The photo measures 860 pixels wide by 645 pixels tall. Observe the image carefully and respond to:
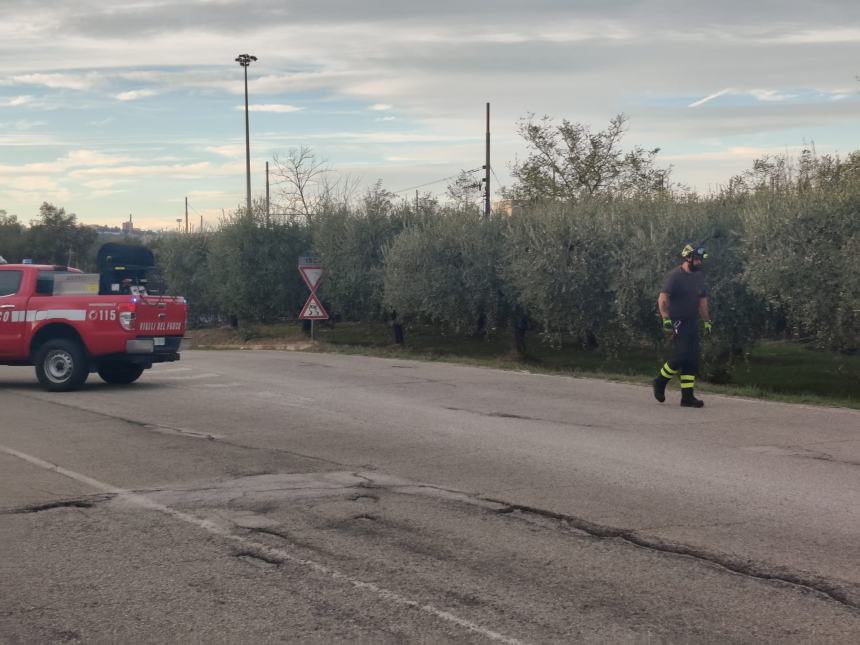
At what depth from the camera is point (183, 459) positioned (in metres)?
9.15

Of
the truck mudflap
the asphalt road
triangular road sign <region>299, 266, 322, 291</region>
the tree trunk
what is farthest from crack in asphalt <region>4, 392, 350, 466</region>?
the tree trunk

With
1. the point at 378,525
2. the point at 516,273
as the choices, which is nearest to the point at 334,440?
the point at 378,525

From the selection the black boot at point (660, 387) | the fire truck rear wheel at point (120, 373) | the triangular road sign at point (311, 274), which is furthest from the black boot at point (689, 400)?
the triangular road sign at point (311, 274)

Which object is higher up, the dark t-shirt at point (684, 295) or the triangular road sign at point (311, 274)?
the triangular road sign at point (311, 274)

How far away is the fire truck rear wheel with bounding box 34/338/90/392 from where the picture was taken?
1435 centimetres

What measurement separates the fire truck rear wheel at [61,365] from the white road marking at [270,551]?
17.6 feet

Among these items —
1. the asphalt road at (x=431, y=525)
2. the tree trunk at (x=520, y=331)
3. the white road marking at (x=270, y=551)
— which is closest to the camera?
the white road marking at (x=270, y=551)

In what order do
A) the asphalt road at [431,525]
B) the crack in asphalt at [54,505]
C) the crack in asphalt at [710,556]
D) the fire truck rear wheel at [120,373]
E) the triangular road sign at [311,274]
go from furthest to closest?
the triangular road sign at [311,274]
the fire truck rear wheel at [120,373]
the crack in asphalt at [54,505]
the crack in asphalt at [710,556]
the asphalt road at [431,525]

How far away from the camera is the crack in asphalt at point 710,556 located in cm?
519

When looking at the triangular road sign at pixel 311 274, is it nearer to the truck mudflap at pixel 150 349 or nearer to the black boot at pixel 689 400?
the truck mudflap at pixel 150 349

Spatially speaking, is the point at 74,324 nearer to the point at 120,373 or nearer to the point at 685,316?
the point at 120,373

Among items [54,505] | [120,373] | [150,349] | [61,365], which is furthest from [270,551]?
[120,373]

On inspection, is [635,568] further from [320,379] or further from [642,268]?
[642,268]

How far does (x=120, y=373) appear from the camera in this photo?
1573 centimetres
